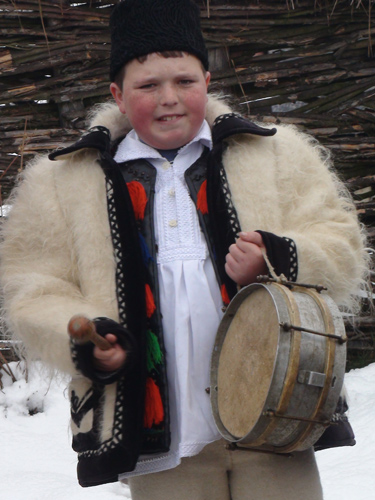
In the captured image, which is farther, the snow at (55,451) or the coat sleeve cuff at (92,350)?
the snow at (55,451)

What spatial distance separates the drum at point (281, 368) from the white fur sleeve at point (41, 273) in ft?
1.37

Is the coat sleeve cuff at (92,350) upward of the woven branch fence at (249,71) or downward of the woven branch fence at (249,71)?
downward

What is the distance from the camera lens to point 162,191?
7.22ft

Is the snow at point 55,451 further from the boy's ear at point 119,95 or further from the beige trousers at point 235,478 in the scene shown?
the boy's ear at point 119,95

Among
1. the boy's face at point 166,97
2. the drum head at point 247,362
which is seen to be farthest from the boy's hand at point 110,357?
the boy's face at point 166,97

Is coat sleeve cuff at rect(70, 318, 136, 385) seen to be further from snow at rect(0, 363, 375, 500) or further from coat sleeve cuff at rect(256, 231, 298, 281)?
snow at rect(0, 363, 375, 500)

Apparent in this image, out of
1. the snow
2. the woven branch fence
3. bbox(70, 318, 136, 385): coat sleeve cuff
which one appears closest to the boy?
bbox(70, 318, 136, 385): coat sleeve cuff

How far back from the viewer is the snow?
10.8 ft

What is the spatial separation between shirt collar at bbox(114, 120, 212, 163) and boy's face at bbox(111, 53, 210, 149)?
39 millimetres

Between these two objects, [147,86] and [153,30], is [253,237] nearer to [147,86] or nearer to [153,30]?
[147,86]

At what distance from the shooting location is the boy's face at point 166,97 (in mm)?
2109

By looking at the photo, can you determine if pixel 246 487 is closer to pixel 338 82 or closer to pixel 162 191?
pixel 162 191

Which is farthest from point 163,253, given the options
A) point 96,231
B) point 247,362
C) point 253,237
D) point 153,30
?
point 153,30

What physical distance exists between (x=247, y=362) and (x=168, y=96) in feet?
2.56
